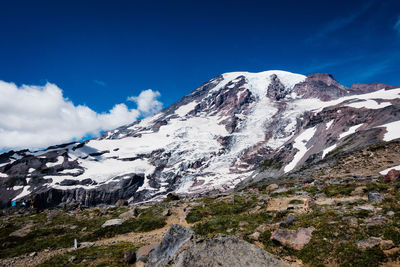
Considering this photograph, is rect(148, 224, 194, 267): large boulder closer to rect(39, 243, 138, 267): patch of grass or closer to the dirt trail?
rect(39, 243, 138, 267): patch of grass

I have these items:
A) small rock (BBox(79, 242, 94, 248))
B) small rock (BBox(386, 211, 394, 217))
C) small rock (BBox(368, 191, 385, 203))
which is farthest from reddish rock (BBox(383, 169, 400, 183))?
small rock (BBox(79, 242, 94, 248))

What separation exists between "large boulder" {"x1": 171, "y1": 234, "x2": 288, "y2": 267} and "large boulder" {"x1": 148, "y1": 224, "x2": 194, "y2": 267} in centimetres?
89

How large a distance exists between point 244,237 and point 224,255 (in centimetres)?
465

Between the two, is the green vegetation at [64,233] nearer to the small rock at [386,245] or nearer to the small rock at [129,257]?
the small rock at [129,257]

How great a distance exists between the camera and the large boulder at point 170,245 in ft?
34.6

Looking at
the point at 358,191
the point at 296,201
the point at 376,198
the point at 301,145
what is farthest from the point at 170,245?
the point at 301,145

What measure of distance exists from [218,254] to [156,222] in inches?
622

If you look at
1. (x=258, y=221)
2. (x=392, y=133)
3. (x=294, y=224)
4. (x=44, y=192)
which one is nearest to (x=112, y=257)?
(x=258, y=221)

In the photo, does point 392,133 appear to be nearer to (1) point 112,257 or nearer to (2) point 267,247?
(2) point 267,247

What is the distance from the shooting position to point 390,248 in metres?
9.28

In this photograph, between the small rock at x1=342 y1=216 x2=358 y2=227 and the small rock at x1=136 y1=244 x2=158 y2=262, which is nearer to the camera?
the small rock at x1=342 y1=216 x2=358 y2=227

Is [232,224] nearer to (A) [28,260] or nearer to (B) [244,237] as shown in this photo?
(B) [244,237]

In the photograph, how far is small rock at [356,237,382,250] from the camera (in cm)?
965

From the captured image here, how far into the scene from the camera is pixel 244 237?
13.3 metres
